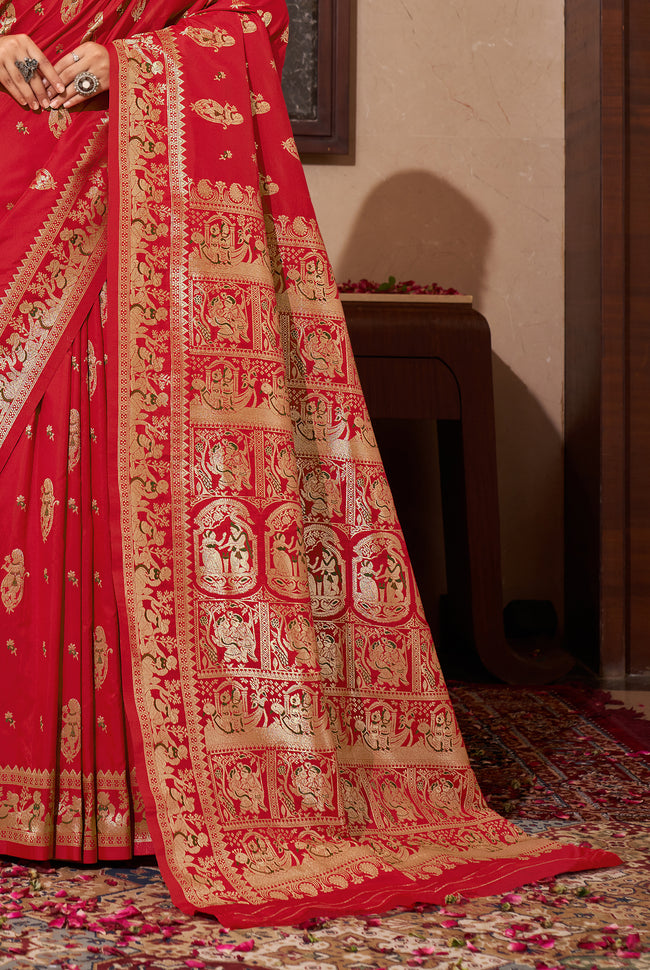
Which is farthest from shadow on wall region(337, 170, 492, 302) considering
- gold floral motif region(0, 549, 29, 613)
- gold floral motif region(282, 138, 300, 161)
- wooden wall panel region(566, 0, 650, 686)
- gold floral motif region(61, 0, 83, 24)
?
gold floral motif region(0, 549, 29, 613)

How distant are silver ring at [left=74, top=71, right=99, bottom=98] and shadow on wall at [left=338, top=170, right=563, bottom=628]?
162 cm

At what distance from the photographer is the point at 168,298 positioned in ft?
4.77

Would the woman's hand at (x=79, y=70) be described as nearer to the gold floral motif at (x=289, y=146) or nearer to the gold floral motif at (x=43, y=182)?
the gold floral motif at (x=43, y=182)

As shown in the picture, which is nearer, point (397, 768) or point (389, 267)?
point (397, 768)

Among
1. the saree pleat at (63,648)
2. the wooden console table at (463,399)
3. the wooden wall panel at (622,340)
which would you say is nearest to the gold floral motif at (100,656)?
the saree pleat at (63,648)

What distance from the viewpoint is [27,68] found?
1440 millimetres

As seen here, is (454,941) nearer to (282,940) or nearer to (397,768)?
(282,940)

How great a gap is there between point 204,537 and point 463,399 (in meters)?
1.29

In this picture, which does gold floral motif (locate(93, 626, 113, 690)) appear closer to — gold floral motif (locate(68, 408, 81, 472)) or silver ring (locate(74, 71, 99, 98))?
gold floral motif (locate(68, 408, 81, 472))

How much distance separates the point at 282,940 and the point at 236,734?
0.96 ft

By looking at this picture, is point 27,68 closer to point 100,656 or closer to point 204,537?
point 204,537

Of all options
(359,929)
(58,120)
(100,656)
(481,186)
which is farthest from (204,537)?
(481,186)

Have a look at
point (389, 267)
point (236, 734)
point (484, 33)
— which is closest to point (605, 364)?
point (389, 267)

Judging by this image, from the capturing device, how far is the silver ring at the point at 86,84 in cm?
146
